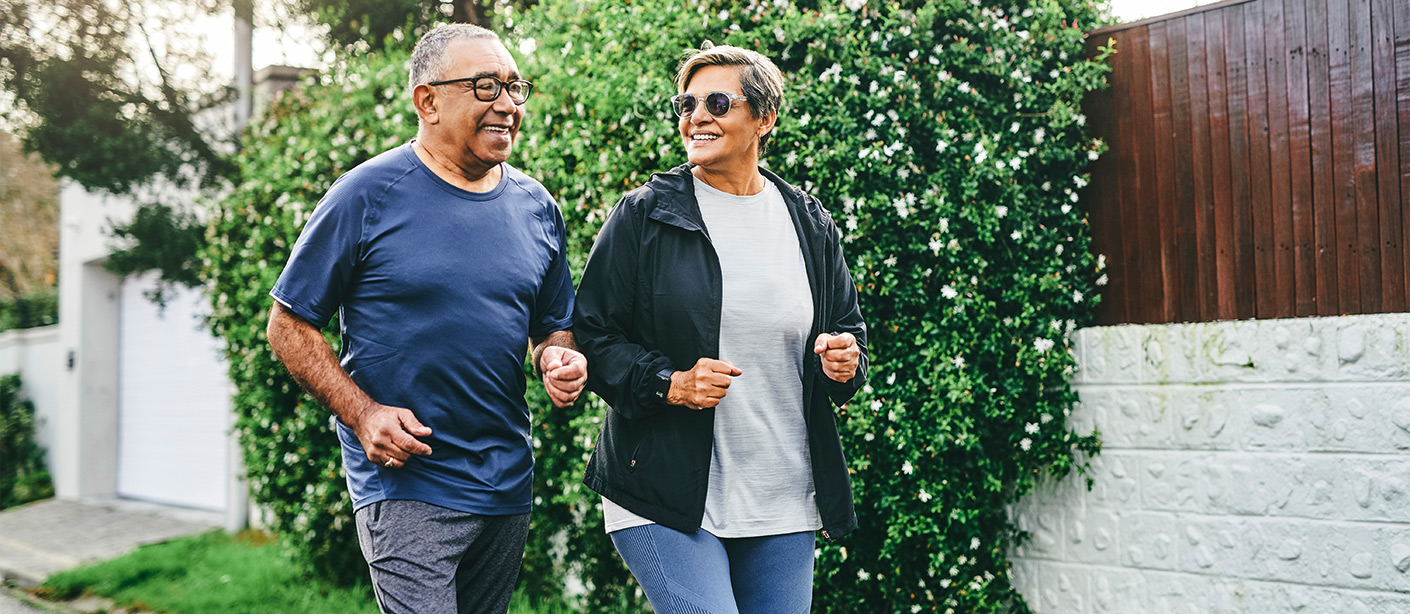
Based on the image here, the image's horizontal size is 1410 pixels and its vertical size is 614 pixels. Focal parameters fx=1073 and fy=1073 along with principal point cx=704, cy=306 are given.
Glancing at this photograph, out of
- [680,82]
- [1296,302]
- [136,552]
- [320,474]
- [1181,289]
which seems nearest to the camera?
[680,82]

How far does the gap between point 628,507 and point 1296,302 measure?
324 centimetres

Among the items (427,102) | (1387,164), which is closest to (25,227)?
(427,102)

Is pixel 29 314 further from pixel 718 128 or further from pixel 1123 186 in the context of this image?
pixel 718 128

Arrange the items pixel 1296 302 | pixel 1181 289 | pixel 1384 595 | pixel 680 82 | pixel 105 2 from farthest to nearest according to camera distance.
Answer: pixel 105 2
pixel 1181 289
pixel 1296 302
pixel 1384 595
pixel 680 82

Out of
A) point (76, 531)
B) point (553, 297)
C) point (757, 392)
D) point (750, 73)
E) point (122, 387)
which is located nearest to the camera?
point (757, 392)

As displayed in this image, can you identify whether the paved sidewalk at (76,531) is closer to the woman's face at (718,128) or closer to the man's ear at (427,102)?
the man's ear at (427,102)

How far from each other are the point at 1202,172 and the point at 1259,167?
24 cm

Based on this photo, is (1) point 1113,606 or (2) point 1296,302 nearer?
(2) point 1296,302

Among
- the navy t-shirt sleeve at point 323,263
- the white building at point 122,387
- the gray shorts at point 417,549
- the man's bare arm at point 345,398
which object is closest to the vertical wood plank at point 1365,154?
the gray shorts at point 417,549

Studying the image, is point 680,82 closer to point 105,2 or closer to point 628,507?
point 628,507

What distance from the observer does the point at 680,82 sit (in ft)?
9.91

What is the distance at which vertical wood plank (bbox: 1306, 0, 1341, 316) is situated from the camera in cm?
442

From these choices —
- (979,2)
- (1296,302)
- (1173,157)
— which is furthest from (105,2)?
(1296,302)

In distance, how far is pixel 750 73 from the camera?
9.63 ft
